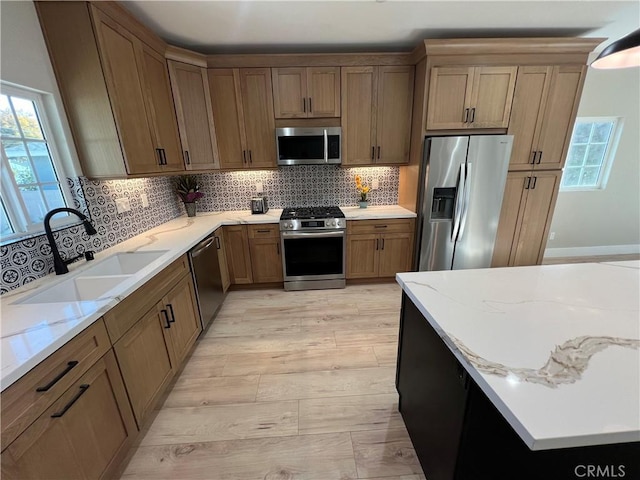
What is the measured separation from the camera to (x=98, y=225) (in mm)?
1922

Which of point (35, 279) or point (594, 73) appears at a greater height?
point (594, 73)

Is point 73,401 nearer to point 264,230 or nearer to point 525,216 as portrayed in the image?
point 264,230

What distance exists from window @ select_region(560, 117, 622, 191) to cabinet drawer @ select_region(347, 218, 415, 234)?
2.54 m

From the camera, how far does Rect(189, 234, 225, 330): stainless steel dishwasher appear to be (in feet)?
7.04

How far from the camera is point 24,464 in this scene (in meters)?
0.82

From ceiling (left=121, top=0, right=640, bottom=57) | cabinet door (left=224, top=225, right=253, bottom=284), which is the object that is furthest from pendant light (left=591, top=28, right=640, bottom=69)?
cabinet door (left=224, top=225, right=253, bottom=284)

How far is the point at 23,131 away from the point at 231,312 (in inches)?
79.3

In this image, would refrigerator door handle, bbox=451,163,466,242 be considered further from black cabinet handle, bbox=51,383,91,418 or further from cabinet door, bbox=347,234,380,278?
black cabinet handle, bbox=51,383,91,418

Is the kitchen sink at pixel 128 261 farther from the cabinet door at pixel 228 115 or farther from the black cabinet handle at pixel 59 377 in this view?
the cabinet door at pixel 228 115

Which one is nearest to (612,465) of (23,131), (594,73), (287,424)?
(287,424)

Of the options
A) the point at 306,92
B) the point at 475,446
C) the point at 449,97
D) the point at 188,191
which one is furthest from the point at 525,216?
the point at 188,191

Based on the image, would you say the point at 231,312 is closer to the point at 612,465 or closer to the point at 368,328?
the point at 368,328

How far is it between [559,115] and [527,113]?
14.1 inches

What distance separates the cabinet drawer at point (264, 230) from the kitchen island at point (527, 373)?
186 cm
